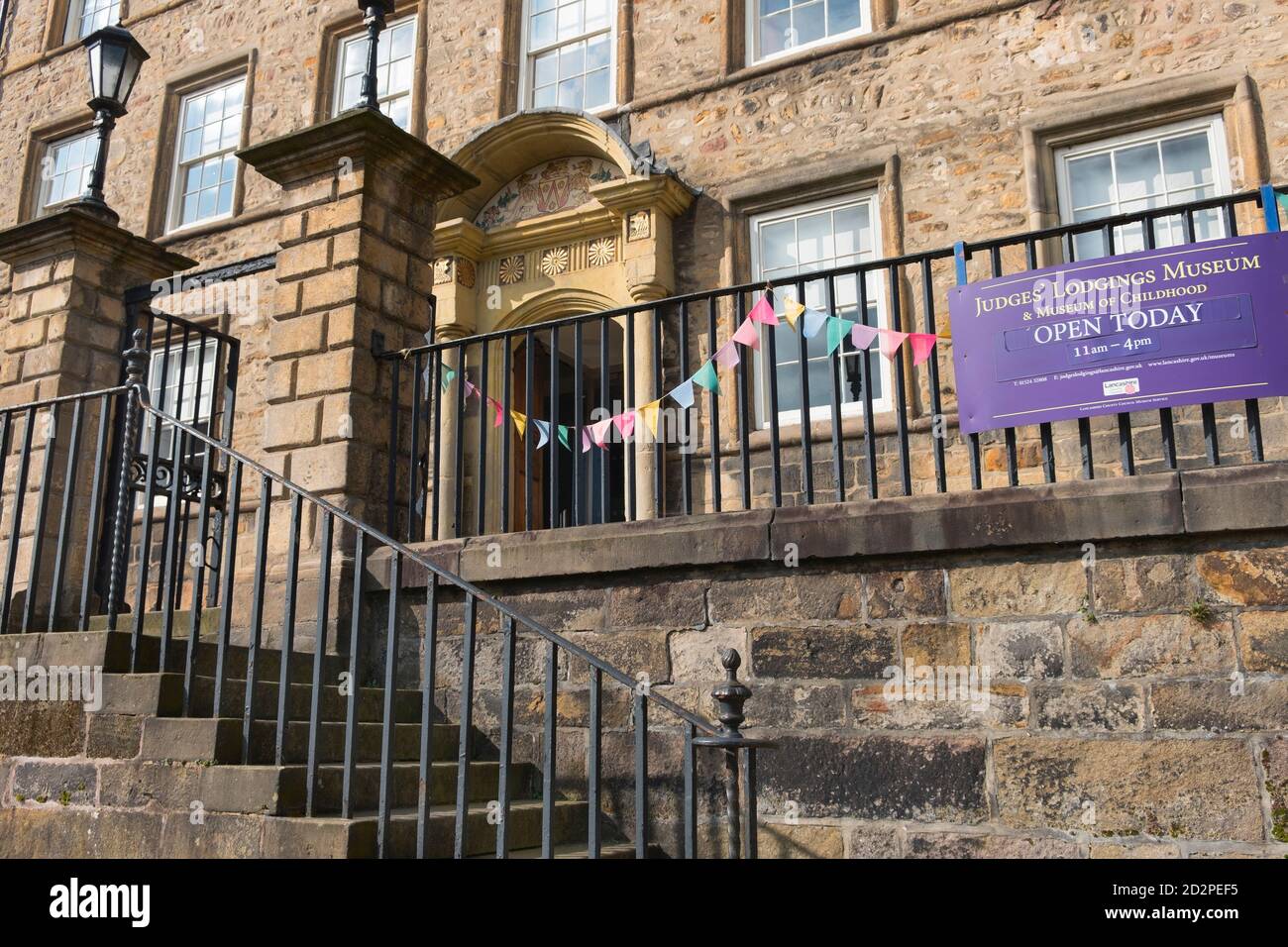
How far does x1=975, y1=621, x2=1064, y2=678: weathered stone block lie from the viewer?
4.02 metres

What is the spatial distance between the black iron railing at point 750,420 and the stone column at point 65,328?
2.11 m

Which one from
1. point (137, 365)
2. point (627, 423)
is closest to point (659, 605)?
point (627, 423)

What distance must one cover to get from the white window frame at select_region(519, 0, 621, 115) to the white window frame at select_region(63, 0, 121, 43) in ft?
22.5

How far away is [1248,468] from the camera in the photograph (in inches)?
150

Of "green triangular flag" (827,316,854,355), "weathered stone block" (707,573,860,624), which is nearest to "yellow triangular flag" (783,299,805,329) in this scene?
"green triangular flag" (827,316,854,355)

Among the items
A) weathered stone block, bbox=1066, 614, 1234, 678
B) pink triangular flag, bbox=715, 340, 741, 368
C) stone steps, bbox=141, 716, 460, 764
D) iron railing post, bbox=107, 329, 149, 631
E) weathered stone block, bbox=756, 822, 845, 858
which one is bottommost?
weathered stone block, bbox=756, 822, 845, 858

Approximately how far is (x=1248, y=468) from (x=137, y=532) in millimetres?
10993

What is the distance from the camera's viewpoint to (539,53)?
11.1m

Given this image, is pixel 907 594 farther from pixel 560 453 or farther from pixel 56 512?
pixel 560 453

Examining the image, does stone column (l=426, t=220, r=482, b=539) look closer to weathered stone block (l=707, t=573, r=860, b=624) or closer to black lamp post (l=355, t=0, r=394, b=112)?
black lamp post (l=355, t=0, r=394, b=112)

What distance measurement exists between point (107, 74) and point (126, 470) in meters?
3.21

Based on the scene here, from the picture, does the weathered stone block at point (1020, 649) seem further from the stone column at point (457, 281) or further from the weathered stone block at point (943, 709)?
the stone column at point (457, 281)

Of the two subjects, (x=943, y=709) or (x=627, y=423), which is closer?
(x=943, y=709)
